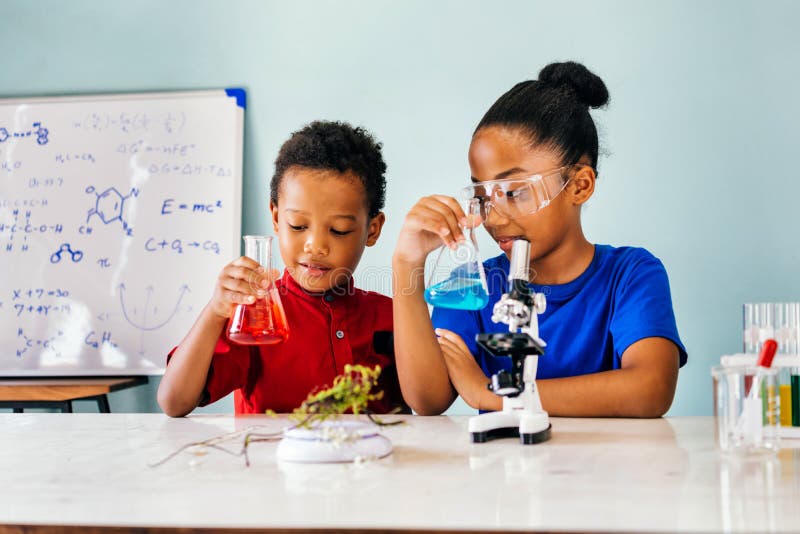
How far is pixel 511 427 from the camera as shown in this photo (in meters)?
1.08

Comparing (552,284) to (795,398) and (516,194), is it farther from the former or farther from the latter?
(795,398)

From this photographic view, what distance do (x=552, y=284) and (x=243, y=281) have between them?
2.15 feet

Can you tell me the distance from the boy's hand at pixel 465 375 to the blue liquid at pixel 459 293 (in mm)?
188

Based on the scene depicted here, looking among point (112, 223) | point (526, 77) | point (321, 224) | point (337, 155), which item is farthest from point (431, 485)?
point (112, 223)

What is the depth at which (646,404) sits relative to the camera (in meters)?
1.26

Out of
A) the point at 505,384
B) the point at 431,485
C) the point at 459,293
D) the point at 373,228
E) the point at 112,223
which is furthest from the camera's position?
the point at 112,223

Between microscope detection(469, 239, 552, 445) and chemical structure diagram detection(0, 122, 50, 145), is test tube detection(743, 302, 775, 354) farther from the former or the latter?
chemical structure diagram detection(0, 122, 50, 145)

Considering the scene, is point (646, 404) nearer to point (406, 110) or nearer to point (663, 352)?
point (663, 352)

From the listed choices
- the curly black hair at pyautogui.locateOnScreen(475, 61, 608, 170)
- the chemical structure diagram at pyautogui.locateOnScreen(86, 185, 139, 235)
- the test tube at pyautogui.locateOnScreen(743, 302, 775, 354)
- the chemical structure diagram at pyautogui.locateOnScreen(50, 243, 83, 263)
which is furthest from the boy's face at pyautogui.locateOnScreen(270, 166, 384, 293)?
the chemical structure diagram at pyautogui.locateOnScreen(50, 243, 83, 263)

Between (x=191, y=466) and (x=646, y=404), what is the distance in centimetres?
73

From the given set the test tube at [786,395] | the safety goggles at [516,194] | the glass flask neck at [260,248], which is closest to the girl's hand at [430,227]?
the safety goggles at [516,194]

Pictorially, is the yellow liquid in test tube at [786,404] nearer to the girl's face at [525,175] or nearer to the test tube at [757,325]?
the test tube at [757,325]

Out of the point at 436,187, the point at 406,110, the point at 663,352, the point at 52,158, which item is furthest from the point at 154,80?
the point at 663,352

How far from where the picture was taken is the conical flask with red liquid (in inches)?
47.2
